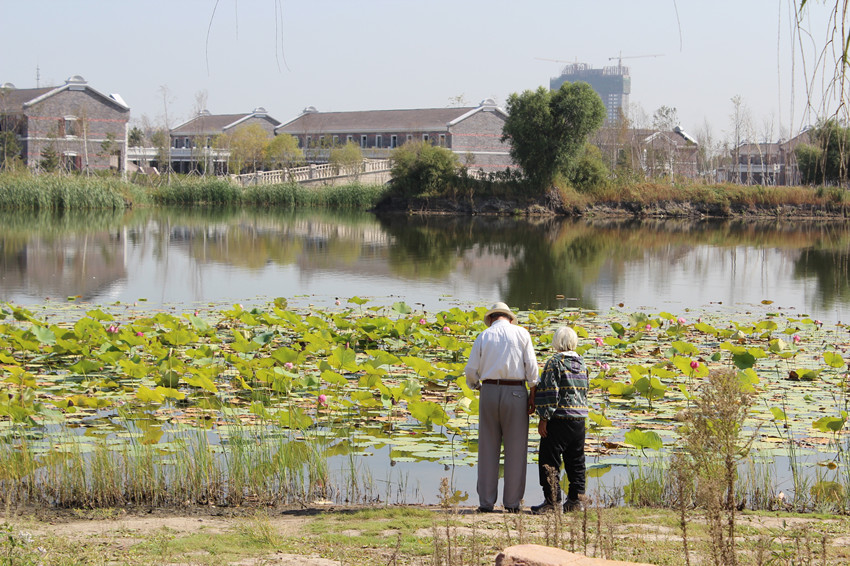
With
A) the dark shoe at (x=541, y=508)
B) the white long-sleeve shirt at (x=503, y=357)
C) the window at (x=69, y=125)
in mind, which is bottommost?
the dark shoe at (x=541, y=508)

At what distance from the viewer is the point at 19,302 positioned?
606 inches

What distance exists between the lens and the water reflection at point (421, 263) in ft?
60.0

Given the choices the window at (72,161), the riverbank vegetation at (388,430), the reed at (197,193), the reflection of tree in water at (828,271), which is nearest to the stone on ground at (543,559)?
the riverbank vegetation at (388,430)

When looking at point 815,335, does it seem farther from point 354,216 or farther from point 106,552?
point 354,216

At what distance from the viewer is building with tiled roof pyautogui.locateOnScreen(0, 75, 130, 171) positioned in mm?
67875

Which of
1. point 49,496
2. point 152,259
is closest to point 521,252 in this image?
point 152,259

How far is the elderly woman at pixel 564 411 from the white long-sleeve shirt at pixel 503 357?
135mm

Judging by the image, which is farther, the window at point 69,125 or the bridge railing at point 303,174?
the window at point 69,125

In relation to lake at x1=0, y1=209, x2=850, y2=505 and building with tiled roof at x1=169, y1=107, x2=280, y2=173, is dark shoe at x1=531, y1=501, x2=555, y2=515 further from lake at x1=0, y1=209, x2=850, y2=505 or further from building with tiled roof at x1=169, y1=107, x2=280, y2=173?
building with tiled roof at x1=169, y1=107, x2=280, y2=173

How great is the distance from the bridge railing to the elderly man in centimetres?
5655

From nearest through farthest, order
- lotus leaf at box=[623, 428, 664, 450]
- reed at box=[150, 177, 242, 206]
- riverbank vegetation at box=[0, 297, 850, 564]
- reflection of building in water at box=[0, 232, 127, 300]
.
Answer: riverbank vegetation at box=[0, 297, 850, 564] → lotus leaf at box=[623, 428, 664, 450] → reflection of building in water at box=[0, 232, 127, 300] → reed at box=[150, 177, 242, 206]

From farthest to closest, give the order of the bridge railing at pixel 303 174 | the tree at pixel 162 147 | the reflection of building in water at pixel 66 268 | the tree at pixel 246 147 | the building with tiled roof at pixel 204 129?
the building with tiled roof at pixel 204 129 → the tree at pixel 246 147 → the tree at pixel 162 147 → the bridge railing at pixel 303 174 → the reflection of building in water at pixel 66 268

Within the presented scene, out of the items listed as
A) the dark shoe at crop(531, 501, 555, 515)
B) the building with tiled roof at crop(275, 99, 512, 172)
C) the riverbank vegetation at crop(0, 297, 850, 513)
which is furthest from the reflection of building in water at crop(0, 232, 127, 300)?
the building with tiled roof at crop(275, 99, 512, 172)

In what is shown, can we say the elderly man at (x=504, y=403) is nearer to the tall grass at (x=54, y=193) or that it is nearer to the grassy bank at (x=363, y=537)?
the grassy bank at (x=363, y=537)
